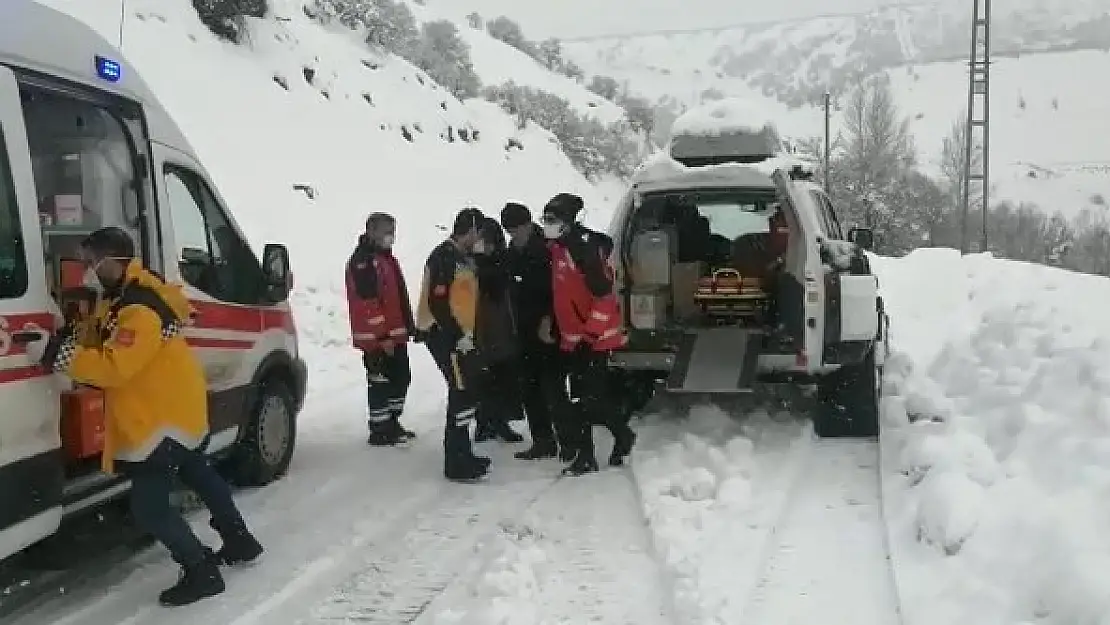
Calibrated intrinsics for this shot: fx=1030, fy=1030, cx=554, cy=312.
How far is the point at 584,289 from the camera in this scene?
655 centimetres

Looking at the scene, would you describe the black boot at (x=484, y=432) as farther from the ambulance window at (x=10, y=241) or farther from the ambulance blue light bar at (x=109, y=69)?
the ambulance window at (x=10, y=241)

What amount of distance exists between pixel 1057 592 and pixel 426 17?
1515 inches

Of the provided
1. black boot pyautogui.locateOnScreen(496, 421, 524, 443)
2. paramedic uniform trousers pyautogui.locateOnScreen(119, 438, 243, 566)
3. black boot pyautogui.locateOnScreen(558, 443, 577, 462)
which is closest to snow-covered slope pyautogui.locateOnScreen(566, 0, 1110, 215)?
black boot pyautogui.locateOnScreen(496, 421, 524, 443)

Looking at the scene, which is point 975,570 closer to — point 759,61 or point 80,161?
point 80,161

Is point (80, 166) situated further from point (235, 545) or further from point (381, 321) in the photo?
point (381, 321)

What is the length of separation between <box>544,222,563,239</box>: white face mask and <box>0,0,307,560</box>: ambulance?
1654 mm

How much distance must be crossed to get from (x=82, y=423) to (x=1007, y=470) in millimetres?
4405

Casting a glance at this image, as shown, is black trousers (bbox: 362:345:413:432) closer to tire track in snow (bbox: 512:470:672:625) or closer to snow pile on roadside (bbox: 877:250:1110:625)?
tire track in snow (bbox: 512:470:672:625)

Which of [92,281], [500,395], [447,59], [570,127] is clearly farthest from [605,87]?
[92,281]

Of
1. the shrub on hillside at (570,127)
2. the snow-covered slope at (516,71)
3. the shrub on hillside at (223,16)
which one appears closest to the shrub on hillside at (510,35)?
the snow-covered slope at (516,71)

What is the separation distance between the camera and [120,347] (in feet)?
14.0

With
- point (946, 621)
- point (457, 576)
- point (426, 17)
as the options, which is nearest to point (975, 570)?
point (946, 621)

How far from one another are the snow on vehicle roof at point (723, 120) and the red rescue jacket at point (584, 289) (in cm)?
234

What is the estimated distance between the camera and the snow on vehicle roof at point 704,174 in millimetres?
7500
